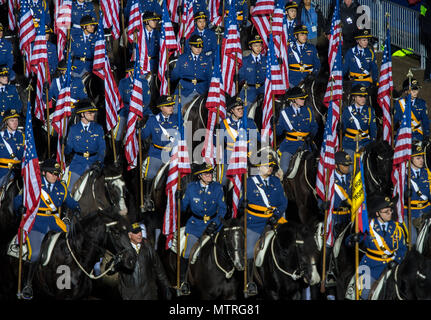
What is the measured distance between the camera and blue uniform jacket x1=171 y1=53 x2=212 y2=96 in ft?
93.8

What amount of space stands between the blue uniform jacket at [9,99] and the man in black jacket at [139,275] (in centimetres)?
793

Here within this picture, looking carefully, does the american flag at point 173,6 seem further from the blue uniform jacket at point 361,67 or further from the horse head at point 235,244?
the horse head at point 235,244

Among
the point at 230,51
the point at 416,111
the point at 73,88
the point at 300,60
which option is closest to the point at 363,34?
the point at 300,60

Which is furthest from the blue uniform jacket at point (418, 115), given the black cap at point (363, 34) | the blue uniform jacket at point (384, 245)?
the blue uniform jacket at point (384, 245)

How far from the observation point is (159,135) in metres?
26.2

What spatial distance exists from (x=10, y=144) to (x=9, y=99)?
275 cm

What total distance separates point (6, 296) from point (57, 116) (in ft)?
17.8

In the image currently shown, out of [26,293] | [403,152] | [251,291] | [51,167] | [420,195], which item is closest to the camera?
[26,293]

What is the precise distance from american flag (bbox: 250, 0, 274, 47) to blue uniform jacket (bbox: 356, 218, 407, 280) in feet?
30.9

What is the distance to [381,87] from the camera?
28.3 metres

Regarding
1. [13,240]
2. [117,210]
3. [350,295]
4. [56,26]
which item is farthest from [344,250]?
[56,26]

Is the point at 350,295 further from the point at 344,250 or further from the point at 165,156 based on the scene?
the point at 165,156

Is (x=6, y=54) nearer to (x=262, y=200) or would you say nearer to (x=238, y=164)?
(x=238, y=164)

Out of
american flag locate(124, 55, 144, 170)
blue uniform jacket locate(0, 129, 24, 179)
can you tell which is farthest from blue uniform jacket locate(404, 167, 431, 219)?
blue uniform jacket locate(0, 129, 24, 179)
